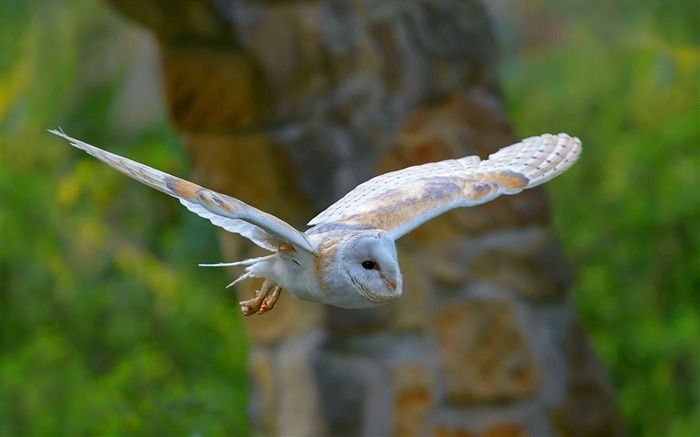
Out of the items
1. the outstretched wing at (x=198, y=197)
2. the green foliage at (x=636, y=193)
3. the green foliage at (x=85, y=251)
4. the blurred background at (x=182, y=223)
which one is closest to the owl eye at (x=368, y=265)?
the outstretched wing at (x=198, y=197)

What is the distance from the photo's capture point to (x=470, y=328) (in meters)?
3.25

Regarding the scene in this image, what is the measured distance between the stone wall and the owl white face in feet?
4.46

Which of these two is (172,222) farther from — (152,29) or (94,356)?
(152,29)

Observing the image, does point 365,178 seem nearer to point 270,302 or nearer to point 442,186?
point 442,186

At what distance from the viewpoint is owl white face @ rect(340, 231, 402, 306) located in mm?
1599

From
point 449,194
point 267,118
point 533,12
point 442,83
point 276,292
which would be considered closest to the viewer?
point 276,292

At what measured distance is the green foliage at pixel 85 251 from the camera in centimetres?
419

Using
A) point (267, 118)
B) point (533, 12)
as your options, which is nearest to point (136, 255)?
point (267, 118)

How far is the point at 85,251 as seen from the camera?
4648mm

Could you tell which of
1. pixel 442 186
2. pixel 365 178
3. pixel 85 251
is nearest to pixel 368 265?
pixel 442 186

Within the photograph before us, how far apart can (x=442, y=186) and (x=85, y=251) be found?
2920mm

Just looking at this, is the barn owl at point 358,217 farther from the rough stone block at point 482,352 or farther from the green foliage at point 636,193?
the green foliage at point 636,193

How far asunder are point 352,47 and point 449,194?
121 cm

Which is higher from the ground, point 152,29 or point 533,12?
point 533,12
